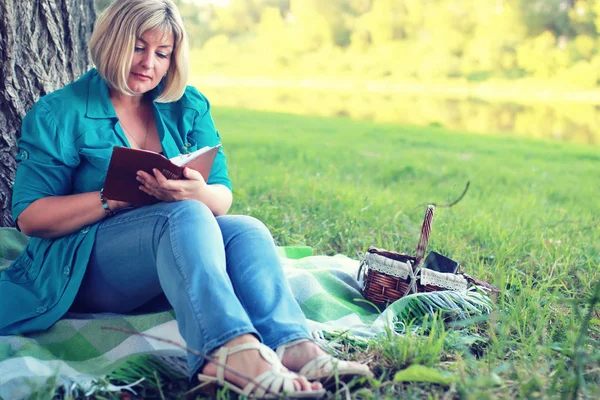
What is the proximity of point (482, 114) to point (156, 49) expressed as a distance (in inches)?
526

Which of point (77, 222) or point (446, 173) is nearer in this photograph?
point (77, 222)

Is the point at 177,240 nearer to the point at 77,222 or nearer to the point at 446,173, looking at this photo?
the point at 77,222

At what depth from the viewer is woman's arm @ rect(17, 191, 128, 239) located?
201 cm

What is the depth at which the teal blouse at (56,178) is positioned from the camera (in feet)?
6.63

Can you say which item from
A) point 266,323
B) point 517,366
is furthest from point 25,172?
point 517,366

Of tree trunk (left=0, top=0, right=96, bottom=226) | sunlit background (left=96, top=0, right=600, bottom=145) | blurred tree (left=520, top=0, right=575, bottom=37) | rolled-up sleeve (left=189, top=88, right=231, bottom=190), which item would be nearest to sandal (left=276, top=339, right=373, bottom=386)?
rolled-up sleeve (left=189, top=88, right=231, bottom=190)

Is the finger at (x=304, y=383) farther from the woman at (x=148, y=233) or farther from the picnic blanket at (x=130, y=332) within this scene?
the picnic blanket at (x=130, y=332)

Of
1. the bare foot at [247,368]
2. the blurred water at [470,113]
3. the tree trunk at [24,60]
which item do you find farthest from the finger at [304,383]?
the blurred water at [470,113]

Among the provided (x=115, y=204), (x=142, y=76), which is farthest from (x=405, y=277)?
(x=142, y=76)

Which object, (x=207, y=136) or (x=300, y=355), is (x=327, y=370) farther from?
(x=207, y=136)

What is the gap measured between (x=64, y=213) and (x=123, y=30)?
0.65 metres

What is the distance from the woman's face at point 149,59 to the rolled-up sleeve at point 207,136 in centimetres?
23

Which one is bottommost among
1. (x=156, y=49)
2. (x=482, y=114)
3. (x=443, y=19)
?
(x=482, y=114)

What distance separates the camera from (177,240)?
1782 millimetres
